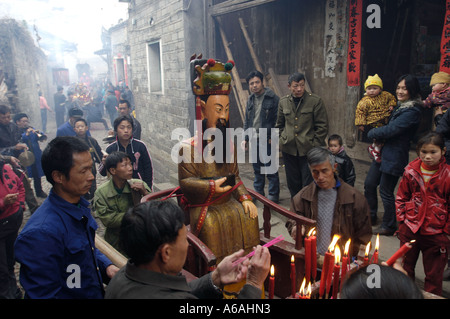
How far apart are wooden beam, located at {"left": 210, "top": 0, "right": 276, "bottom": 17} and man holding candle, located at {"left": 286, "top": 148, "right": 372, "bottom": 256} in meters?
4.42

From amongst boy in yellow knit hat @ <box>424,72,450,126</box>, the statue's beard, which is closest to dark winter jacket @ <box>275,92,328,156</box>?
boy in yellow knit hat @ <box>424,72,450,126</box>

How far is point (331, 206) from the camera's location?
107 inches

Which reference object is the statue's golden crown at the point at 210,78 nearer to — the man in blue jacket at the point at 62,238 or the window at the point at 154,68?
the man in blue jacket at the point at 62,238

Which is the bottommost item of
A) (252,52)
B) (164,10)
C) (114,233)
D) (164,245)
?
(114,233)

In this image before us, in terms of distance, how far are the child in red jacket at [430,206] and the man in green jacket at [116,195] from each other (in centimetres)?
262

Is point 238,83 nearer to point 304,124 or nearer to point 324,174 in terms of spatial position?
point 304,124


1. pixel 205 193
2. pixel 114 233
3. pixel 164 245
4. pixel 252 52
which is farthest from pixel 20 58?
pixel 164 245

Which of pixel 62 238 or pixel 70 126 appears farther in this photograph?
pixel 70 126

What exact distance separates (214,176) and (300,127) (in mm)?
2123

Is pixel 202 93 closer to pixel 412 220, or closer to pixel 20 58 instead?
pixel 412 220

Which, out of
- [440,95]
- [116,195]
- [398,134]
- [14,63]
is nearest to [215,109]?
[116,195]

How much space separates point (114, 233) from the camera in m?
3.39

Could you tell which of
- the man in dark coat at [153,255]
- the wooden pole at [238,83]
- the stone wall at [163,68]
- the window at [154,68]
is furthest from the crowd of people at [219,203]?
the window at [154,68]

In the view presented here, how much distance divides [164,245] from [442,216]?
253 cm
